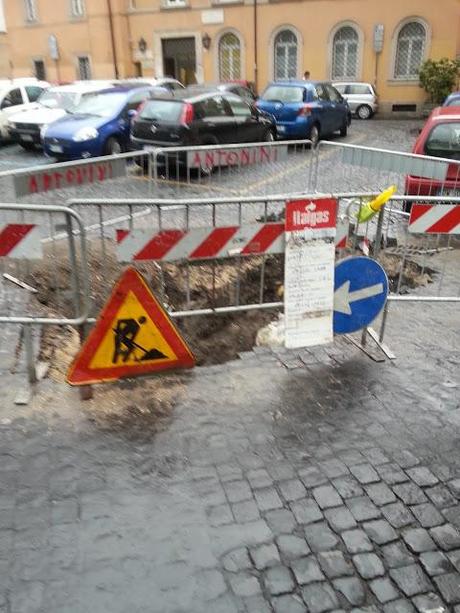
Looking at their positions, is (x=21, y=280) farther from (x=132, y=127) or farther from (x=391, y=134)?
(x=391, y=134)

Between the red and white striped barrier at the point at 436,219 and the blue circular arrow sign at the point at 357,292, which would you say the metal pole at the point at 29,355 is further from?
the red and white striped barrier at the point at 436,219

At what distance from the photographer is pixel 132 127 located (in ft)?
42.5

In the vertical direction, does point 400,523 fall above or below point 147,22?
below

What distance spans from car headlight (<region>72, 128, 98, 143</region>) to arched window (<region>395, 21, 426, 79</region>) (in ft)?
→ 61.5

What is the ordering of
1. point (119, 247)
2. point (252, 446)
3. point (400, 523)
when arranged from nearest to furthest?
1. point (400, 523)
2. point (252, 446)
3. point (119, 247)

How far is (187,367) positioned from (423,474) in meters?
1.87

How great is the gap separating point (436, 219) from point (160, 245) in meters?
2.34

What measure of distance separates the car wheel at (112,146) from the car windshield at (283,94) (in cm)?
554

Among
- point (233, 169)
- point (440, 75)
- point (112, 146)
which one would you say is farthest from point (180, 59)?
point (233, 169)

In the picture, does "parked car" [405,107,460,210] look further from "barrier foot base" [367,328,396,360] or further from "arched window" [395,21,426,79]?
"arched window" [395,21,426,79]

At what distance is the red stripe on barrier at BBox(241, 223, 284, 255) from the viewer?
432cm

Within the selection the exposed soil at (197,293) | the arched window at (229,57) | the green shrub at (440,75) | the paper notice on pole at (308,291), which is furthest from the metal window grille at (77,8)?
the paper notice on pole at (308,291)

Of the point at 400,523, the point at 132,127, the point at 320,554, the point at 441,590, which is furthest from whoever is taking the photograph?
the point at 132,127

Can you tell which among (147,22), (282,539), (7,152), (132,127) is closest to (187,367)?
(282,539)
